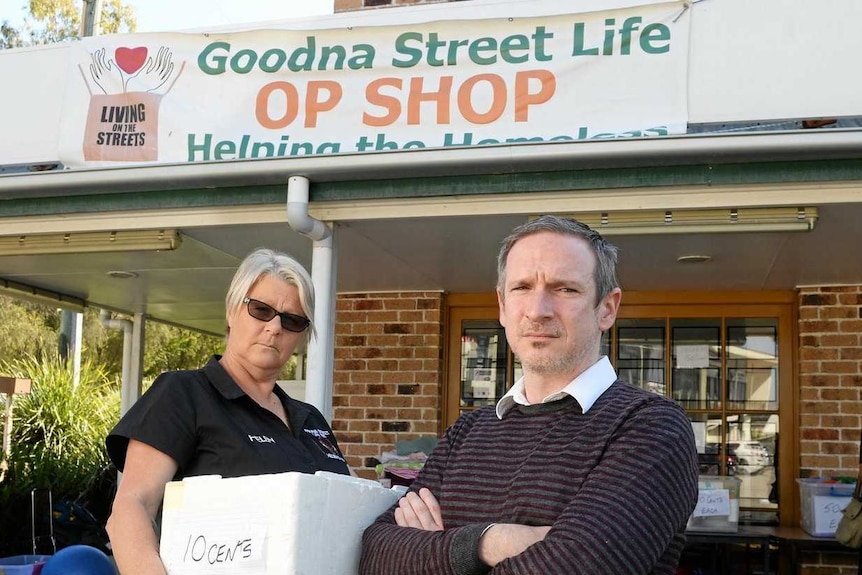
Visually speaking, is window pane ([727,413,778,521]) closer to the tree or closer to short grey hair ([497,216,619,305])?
short grey hair ([497,216,619,305])

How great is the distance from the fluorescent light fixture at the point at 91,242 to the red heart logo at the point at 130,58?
0.83 metres

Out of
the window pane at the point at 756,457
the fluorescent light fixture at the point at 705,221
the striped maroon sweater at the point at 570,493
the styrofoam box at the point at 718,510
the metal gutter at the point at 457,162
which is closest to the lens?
the striped maroon sweater at the point at 570,493

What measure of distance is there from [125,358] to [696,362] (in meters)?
4.69

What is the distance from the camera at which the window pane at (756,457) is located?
620 centimetres

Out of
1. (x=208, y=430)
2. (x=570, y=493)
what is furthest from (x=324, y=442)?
(x=570, y=493)

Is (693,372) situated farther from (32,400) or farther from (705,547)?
(32,400)

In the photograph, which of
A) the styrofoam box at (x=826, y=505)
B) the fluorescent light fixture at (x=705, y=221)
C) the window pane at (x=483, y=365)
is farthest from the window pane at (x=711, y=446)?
the fluorescent light fixture at (x=705, y=221)

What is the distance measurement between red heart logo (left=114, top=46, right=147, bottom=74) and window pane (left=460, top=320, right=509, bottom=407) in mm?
2981

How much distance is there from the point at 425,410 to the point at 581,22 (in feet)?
10.2

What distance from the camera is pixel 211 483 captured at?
1774mm

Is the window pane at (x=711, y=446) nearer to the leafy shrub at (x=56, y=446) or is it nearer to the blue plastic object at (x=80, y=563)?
the blue plastic object at (x=80, y=563)

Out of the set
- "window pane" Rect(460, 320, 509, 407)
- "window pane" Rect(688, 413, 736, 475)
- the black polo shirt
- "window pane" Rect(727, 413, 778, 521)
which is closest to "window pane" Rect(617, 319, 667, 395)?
"window pane" Rect(688, 413, 736, 475)

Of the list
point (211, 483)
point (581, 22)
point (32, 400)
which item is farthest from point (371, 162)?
point (32, 400)

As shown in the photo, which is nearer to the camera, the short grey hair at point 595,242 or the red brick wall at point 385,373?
the short grey hair at point 595,242
